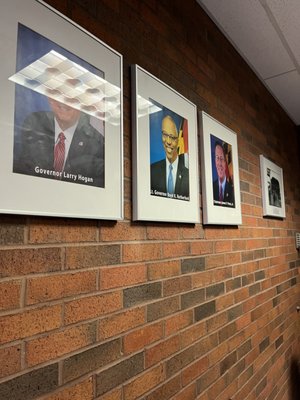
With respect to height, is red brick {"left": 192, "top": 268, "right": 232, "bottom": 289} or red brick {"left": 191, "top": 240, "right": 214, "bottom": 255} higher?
red brick {"left": 191, "top": 240, "right": 214, "bottom": 255}

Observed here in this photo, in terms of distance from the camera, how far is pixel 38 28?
868 millimetres

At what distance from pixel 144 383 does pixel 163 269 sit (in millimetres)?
419

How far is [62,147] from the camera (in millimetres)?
902

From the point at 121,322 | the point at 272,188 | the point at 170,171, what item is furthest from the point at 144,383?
the point at 272,188

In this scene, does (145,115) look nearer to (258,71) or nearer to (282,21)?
(282,21)

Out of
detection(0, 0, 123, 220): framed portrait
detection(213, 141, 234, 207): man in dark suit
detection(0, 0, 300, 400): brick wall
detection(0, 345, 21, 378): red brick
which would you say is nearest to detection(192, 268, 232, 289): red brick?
detection(0, 0, 300, 400): brick wall

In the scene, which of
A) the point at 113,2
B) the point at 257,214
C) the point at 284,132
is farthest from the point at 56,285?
the point at 284,132

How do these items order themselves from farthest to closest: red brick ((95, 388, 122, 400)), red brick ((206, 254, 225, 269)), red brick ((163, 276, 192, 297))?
red brick ((206, 254, 225, 269)), red brick ((163, 276, 192, 297)), red brick ((95, 388, 122, 400))

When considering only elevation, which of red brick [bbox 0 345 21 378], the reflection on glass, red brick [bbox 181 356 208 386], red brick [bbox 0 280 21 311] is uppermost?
the reflection on glass

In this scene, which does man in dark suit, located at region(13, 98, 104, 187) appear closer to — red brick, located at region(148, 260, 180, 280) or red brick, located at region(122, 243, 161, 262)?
red brick, located at region(122, 243, 161, 262)

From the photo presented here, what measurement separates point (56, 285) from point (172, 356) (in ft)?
2.21

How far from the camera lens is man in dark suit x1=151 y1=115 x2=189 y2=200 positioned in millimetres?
1258

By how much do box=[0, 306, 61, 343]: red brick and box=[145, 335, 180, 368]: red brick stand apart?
0.46 metres

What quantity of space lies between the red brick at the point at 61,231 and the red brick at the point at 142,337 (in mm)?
389
